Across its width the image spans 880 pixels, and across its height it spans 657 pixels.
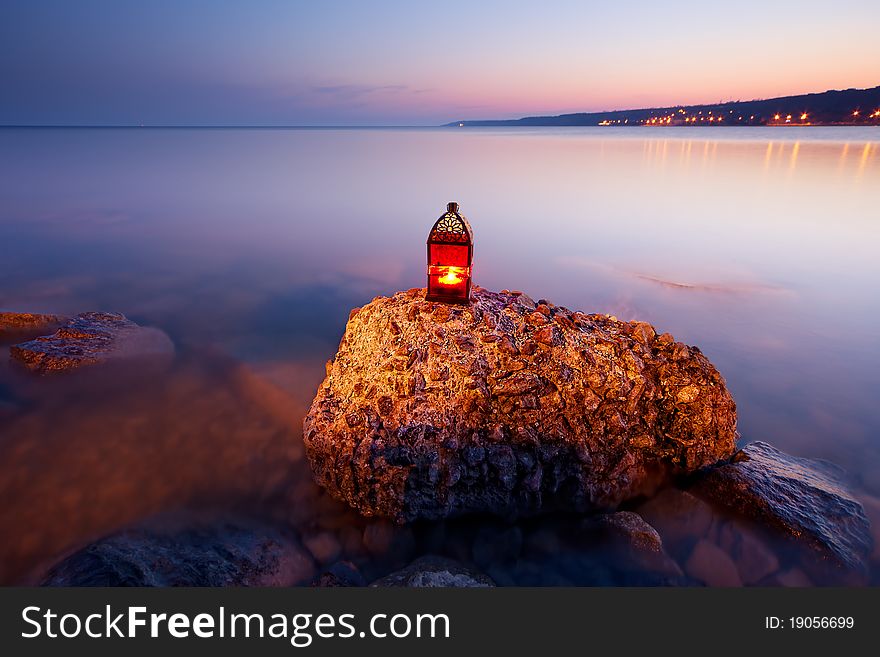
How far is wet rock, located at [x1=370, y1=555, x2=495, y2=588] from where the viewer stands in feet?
17.3

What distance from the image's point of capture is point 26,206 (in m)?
27.0

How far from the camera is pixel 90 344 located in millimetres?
10719

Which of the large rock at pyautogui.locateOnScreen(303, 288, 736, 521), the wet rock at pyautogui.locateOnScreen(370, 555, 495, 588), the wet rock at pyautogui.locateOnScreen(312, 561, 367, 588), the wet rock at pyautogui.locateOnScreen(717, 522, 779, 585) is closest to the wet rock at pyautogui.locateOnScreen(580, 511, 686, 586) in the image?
the large rock at pyautogui.locateOnScreen(303, 288, 736, 521)

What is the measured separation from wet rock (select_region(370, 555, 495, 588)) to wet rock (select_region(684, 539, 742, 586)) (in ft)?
9.28

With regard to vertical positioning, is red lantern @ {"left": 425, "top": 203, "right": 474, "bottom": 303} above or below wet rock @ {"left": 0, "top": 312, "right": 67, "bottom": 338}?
above

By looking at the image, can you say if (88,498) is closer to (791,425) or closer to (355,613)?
(355,613)

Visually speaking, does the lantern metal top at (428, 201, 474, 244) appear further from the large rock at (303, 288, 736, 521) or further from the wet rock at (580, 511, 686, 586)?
the wet rock at (580, 511, 686, 586)

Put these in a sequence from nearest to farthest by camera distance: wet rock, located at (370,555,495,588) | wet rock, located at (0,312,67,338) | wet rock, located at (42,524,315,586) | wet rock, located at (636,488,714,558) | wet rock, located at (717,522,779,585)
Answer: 1. wet rock, located at (42,524,315,586)
2. wet rock, located at (370,555,495,588)
3. wet rock, located at (717,522,779,585)
4. wet rock, located at (636,488,714,558)
5. wet rock, located at (0,312,67,338)

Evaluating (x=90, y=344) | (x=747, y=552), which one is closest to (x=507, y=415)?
(x=747, y=552)

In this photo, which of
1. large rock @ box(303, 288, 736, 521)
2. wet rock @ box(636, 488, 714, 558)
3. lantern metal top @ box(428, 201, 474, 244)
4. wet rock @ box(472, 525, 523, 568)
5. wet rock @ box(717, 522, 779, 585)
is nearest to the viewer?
wet rock @ box(717, 522, 779, 585)

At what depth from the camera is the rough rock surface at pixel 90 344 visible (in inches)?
392

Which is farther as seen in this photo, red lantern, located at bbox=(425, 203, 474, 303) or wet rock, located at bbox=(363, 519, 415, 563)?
red lantern, located at bbox=(425, 203, 474, 303)

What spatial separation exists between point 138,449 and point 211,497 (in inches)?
74.2

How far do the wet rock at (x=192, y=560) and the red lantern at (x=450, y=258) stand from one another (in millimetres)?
4097
